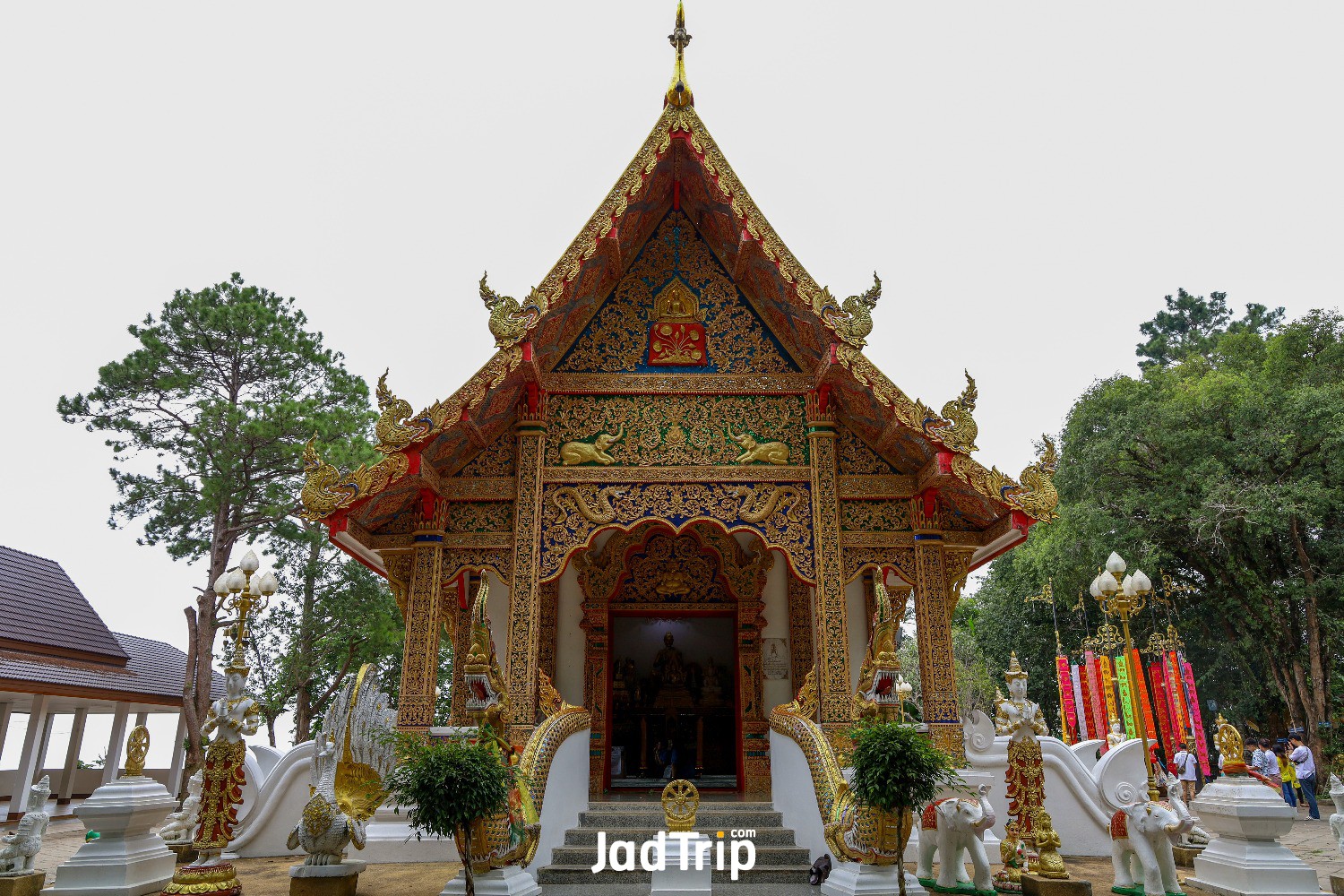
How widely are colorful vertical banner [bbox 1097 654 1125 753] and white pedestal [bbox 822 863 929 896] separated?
35.0 feet

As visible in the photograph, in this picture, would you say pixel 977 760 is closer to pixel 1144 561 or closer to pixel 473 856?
pixel 473 856

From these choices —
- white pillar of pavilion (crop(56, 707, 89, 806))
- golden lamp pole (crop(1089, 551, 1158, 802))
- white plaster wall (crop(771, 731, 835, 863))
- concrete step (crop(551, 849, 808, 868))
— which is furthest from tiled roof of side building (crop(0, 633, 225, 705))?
golden lamp pole (crop(1089, 551, 1158, 802))

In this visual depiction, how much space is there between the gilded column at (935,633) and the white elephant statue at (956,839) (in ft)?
4.64

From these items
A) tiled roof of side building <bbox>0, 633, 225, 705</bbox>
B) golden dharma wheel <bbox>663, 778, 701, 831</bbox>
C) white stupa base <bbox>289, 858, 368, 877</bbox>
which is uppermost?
tiled roof of side building <bbox>0, 633, 225, 705</bbox>

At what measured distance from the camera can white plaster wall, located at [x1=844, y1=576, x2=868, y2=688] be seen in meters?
8.23

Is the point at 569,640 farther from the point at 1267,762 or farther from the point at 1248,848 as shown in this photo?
the point at 1267,762

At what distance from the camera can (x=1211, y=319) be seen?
28.8 metres

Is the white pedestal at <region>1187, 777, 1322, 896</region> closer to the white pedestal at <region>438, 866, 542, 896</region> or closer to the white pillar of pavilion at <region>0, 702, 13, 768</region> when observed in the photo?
the white pedestal at <region>438, 866, 542, 896</region>

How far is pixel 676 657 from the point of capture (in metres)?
9.79

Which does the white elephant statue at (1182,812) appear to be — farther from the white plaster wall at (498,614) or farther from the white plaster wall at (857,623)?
the white plaster wall at (498,614)

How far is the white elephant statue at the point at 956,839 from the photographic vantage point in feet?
16.3

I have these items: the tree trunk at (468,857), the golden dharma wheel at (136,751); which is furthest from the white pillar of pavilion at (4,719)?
the tree trunk at (468,857)

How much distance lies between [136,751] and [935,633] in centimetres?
633

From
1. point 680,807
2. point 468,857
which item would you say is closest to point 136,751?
point 468,857
